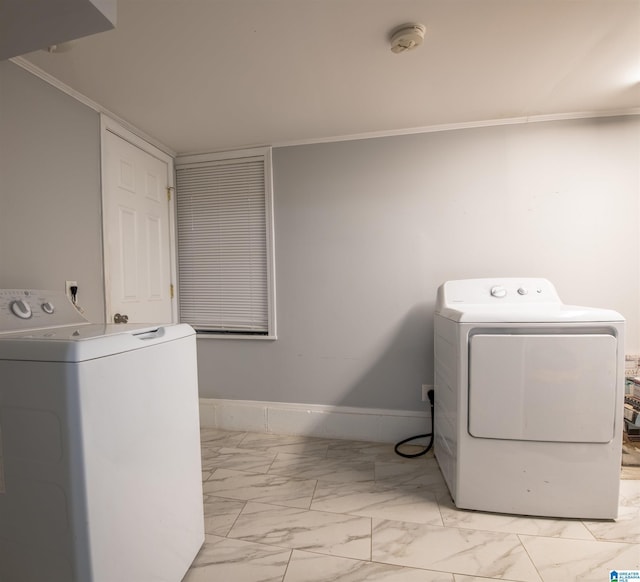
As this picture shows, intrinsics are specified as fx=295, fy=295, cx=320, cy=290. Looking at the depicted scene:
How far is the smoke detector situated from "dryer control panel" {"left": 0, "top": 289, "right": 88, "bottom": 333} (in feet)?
5.93

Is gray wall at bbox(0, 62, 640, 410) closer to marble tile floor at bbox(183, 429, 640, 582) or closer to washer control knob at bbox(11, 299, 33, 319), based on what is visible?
washer control knob at bbox(11, 299, 33, 319)

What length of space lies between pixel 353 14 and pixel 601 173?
6.06 feet

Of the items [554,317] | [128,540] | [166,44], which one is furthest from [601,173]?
[128,540]

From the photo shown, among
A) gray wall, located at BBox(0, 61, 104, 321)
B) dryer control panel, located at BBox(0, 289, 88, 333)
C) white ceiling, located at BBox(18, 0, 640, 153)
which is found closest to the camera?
dryer control panel, located at BBox(0, 289, 88, 333)

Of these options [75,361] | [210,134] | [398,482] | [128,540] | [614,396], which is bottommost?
[398,482]

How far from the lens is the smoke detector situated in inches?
47.5

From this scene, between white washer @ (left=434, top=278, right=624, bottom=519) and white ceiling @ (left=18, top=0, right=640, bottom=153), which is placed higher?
white ceiling @ (left=18, top=0, right=640, bottom=153)

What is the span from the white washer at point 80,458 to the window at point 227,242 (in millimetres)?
1364

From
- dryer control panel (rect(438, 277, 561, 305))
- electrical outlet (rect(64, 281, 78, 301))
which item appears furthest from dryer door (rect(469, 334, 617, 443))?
electrical outlet (rect(64, 281, 78, 301))

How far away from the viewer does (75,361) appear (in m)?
0.73

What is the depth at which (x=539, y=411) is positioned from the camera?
4.34 feet

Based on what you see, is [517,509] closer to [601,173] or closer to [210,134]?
[601,173]

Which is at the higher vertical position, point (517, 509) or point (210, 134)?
point (210, 134)

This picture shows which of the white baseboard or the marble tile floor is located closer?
the marble tile floor
